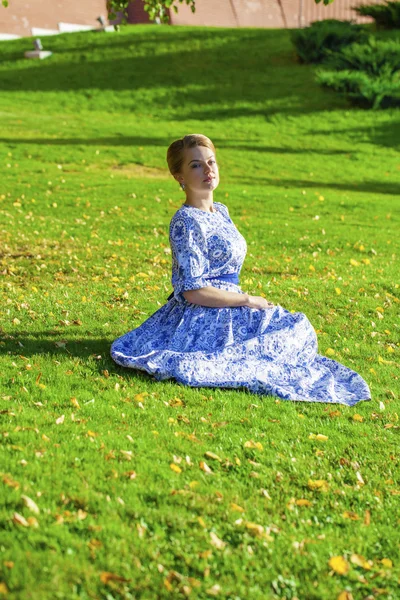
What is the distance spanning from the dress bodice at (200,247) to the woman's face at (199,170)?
8.4 inches

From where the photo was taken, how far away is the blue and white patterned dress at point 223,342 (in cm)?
664

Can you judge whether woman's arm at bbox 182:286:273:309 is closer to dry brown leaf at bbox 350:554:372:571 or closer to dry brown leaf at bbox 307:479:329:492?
dry brown leaf at bbox 307:479:329:492

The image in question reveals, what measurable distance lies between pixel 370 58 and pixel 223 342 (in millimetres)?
26800

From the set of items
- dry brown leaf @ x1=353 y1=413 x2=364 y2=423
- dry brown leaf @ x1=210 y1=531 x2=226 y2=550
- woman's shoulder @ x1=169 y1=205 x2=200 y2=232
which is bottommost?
dry brown leaf @ x1=353 y1=413 x2=364 y2=423

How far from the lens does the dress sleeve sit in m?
6.68

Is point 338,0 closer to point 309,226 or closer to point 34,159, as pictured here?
point 34,159

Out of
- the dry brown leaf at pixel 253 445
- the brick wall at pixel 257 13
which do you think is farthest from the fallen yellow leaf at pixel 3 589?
the brick wall at pixel 257 13

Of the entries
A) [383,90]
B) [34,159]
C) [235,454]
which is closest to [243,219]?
[34,159]

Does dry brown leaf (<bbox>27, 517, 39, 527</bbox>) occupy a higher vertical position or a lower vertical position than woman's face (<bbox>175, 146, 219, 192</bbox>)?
lower

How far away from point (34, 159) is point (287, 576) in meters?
17.6

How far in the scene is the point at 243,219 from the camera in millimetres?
A: 15766

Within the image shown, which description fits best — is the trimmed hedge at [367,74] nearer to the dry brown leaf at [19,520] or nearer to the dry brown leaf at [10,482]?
the dry brown leaf at [10,482]

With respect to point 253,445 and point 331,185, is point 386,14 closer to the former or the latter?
point 331,185

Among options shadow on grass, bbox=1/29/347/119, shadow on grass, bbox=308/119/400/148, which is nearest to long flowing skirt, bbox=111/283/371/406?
shadow on grass, bbox=308/119/400/148
